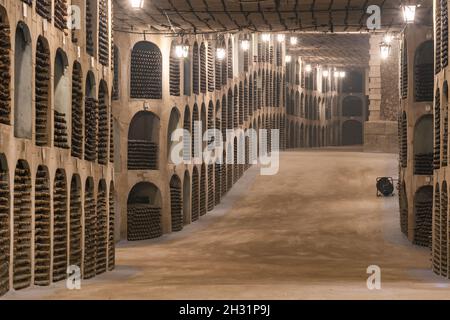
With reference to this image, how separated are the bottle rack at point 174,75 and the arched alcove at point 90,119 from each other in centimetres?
903

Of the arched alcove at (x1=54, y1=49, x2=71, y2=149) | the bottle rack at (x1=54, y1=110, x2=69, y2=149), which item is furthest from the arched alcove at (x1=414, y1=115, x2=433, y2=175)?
the bottle rack at (x1=54, y1=110, x2=69, y2=149)

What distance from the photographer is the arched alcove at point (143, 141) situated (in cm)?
2769

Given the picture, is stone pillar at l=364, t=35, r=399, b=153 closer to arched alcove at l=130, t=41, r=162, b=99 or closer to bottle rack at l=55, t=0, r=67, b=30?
arched alcove at l=130, t=41, r=162, b=99

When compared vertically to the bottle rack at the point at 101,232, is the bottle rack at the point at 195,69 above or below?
above

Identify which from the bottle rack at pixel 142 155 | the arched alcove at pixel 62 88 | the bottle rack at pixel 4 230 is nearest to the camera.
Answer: the bottle rack at pixel 4 230

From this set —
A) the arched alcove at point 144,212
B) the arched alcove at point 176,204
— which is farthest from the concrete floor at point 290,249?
the arched alcove at point 144,212

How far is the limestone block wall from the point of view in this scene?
13891 millimetres

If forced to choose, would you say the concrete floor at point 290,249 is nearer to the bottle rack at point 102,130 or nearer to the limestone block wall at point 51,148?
the limestone block wall at point 51,148

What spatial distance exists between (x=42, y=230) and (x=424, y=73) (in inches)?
544

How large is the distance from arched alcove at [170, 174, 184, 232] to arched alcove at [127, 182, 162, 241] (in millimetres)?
758

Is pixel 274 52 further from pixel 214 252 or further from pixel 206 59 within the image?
pixel 214 252
